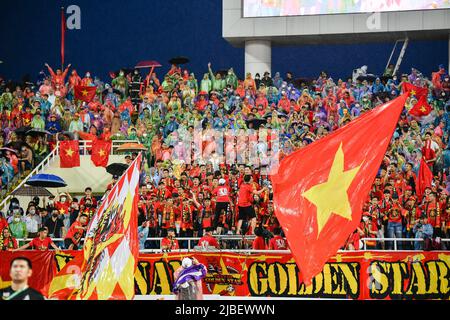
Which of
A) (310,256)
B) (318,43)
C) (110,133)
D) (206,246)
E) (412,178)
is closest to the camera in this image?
(310,256)

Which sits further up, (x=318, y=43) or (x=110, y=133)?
(x=318, y=43)

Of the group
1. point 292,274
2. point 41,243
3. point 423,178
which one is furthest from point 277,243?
point 41,243

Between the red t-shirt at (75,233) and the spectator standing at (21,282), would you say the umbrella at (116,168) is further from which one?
the spectator standing at (21,282)

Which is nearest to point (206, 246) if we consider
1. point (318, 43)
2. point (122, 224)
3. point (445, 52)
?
point (122, 224)

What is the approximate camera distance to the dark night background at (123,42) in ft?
98.9

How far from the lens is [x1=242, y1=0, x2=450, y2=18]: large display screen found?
86.6 feet

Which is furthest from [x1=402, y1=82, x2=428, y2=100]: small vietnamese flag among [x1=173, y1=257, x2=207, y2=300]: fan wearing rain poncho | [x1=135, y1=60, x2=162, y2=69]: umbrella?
[x1=173, y1=257, x2=207, y2=300]: fan wearing rain poncho

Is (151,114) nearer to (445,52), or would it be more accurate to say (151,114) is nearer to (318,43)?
(318,43)

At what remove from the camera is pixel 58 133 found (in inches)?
928

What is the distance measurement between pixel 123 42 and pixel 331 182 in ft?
68.9

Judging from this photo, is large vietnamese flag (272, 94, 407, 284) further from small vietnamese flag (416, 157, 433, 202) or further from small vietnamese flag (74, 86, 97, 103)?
small vietnamese flag (74, 86, 97, 103)

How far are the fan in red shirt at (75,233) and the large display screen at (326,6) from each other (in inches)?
451

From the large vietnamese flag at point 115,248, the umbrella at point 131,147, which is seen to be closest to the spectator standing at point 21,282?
the large vietnamese flag at point 115,248

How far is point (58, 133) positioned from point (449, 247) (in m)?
10.7
